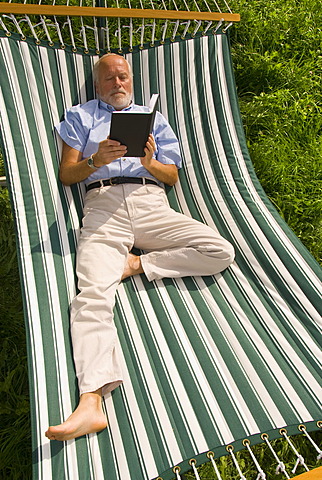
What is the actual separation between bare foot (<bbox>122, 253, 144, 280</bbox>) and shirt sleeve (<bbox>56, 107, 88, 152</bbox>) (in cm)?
77

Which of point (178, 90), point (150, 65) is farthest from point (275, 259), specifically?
point (150, 65)

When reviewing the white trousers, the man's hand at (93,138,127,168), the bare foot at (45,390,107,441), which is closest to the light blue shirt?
the white trousers

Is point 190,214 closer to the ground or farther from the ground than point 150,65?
closer to the ground

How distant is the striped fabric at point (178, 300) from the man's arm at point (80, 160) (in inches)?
2.2

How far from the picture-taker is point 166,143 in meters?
2.79

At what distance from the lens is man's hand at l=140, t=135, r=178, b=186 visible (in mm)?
2415

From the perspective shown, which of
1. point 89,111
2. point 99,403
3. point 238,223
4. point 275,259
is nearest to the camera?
point 99,403

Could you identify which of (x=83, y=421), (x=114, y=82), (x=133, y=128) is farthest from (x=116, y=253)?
(x=114, y=82)

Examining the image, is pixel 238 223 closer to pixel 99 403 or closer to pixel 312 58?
pixel 99 403

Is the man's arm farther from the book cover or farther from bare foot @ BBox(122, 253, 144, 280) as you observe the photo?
bare foot @ BBox(122, 253, 144, 280)

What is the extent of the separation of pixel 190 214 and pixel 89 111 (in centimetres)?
90

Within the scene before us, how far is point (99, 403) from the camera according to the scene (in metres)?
1.73

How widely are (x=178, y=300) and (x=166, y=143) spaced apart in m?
1.07

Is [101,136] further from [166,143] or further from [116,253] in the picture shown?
[116,253]
